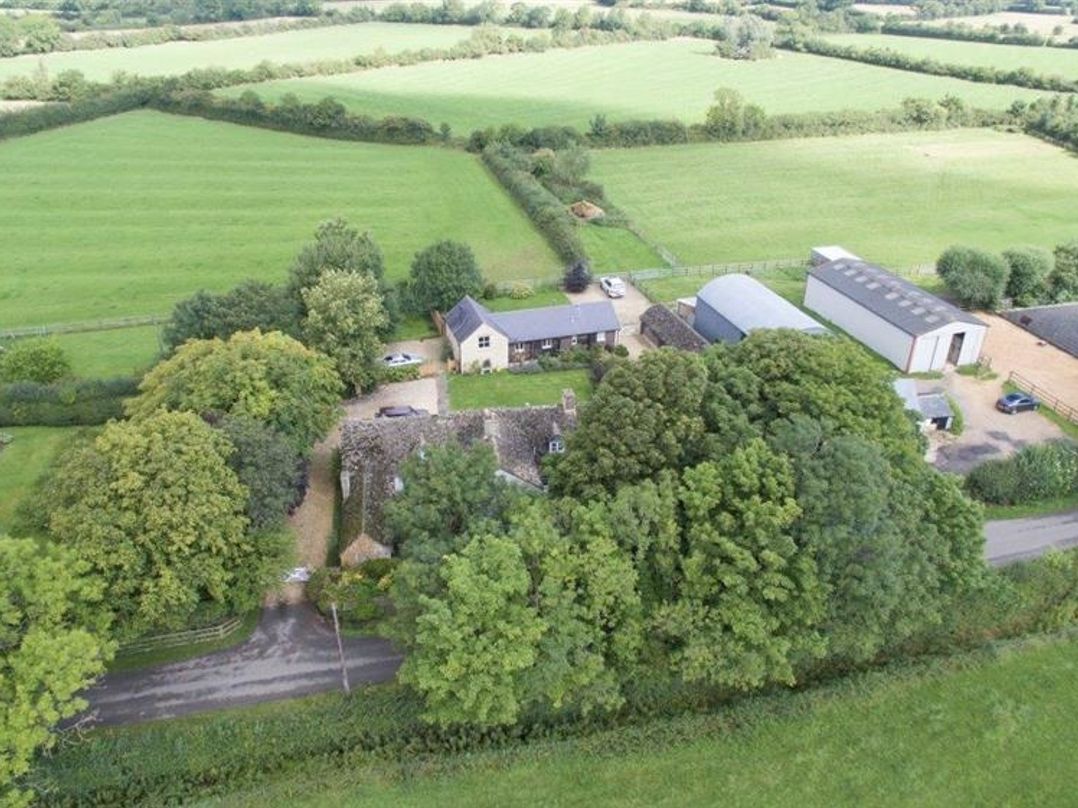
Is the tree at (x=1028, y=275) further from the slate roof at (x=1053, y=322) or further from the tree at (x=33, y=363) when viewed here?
the tree at (x=33, y=363)

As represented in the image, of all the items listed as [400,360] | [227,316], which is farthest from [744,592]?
[227,316]

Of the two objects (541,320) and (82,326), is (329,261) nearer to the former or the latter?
(541,320)

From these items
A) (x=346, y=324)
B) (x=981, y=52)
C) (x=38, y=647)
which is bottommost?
(x=981, y=52)

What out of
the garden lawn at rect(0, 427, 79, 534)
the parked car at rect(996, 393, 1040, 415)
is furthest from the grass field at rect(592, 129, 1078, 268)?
the garden lawn at rect(0, 427, 79, 534)

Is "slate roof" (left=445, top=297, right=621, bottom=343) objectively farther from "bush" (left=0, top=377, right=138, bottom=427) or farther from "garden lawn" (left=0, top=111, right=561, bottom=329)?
"bush" (left=0, top=377, right=138, bottom=427)

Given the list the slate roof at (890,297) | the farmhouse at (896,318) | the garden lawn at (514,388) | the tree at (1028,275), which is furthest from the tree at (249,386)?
the tree at (1028,275)

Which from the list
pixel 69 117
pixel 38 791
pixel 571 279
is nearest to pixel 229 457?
pixel 38 791
